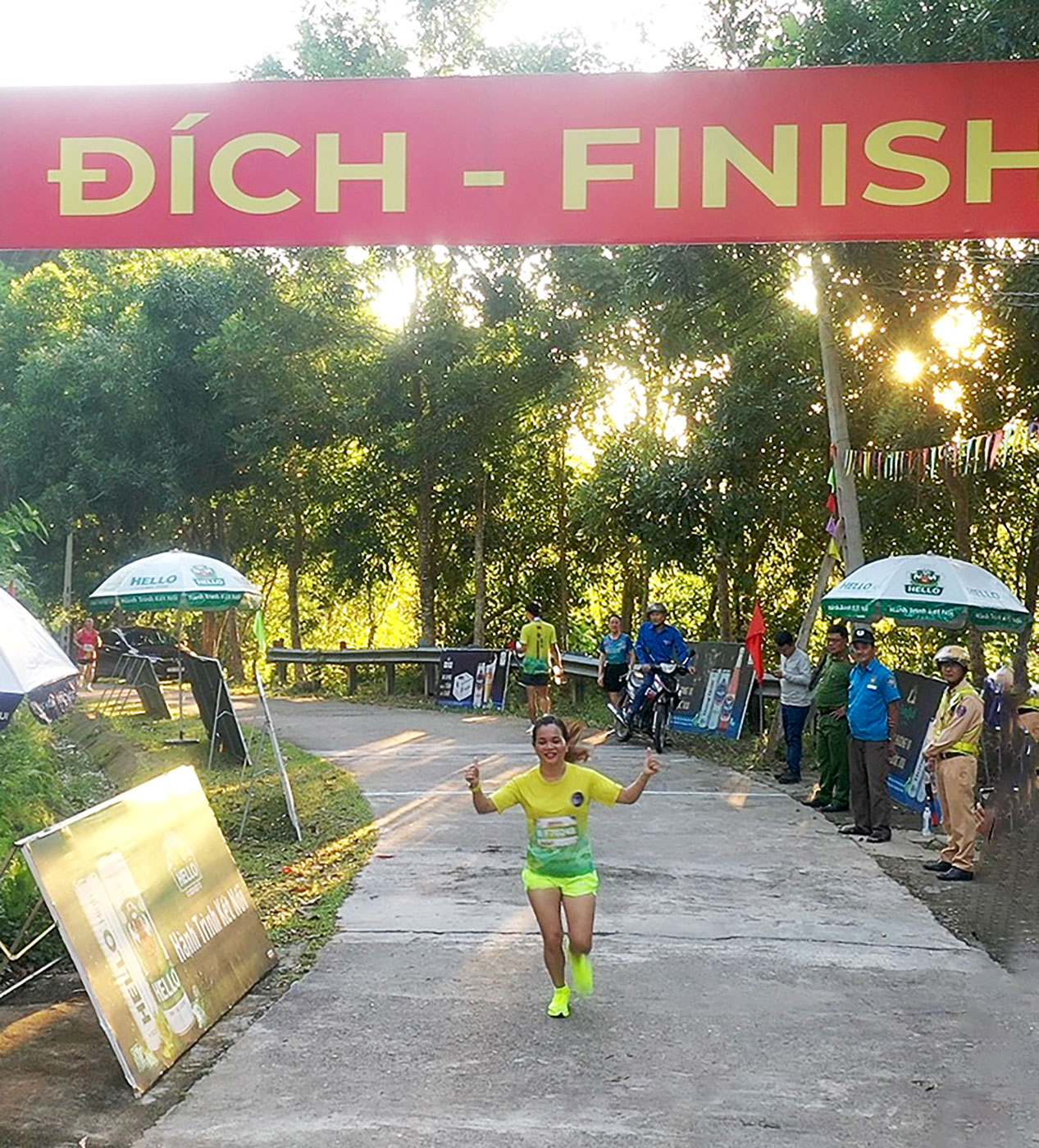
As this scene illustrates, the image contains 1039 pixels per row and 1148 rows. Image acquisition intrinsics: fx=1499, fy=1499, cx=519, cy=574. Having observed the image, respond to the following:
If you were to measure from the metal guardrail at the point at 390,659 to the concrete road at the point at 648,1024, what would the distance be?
13008mm

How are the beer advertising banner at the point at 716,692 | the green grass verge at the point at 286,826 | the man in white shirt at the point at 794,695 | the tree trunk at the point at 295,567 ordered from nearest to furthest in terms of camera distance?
the green grass verge at the point at 286,826 → the man in white shirt at the point at 794,695 → the beer advertising banner at the point at 716,692 → the tree trunk at the point at 295,567

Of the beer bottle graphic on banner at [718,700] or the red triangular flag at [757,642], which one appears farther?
the beer bottle graphic on banner at [718,700]

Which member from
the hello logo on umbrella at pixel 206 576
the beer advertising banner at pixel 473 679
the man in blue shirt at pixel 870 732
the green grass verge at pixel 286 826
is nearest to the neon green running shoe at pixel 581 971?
the green grass verge at pixel 286 826

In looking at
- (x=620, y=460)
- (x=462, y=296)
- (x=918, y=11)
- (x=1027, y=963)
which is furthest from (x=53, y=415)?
(x=1027, y=963)

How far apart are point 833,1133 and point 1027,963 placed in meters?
3.18

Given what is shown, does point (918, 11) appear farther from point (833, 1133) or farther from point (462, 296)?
point (462, 296)

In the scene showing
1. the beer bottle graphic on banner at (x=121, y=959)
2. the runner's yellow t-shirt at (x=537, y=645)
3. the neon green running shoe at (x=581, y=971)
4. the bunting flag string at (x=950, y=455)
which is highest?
the bunting flag string at (x=950, y=455)

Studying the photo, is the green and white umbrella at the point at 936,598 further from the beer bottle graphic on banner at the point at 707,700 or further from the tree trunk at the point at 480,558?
the tree trunk at the point at 480,558

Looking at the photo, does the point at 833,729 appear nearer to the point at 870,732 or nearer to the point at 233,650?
the point at 870,732

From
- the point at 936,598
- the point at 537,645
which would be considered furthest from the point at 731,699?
the point at 936,598

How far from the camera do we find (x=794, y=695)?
1569cm

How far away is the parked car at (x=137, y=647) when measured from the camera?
2898 centimetres

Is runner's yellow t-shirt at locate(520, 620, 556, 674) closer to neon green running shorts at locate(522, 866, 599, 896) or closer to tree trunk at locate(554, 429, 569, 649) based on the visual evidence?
tree trunk at locate(554, 429, 569, 649)

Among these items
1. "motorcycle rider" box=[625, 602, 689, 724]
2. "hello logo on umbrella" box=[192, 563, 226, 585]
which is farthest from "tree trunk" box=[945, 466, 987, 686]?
"hello logo on umbrella" box=[192, 563, 226, 585]
